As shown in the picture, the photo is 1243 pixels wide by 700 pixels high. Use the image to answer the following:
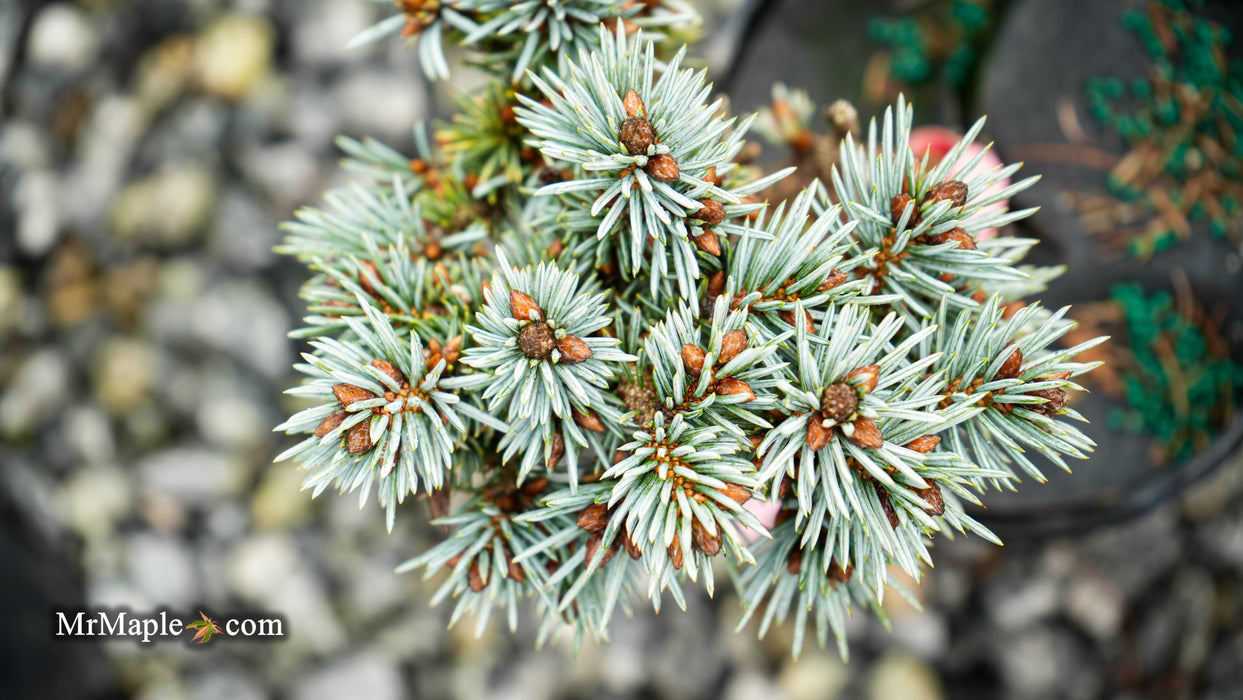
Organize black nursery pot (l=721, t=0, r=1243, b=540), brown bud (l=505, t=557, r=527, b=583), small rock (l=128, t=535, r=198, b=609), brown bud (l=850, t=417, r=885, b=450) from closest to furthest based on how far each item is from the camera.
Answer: brown bud (l=850, t=417, r=885, b=450) < brown bud (l=505, t=557, r=527, b=583) < black nursery pot (l=721, t=0, r=1243, b=540) < small rock (l=128, t=535, r=198, b=609)

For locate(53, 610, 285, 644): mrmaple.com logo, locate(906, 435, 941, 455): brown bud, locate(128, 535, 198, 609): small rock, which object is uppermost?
locate(906, 435, 941, 455): brown bud

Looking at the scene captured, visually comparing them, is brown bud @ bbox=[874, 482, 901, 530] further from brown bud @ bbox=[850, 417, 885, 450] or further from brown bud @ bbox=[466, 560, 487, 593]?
brown bud @ bbox=[466, 560, 487, 593]

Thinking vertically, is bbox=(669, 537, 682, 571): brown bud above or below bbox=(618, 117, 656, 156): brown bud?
below

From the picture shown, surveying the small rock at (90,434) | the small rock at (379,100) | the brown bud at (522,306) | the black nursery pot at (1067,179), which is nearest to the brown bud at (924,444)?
the brown bud at (522,306)

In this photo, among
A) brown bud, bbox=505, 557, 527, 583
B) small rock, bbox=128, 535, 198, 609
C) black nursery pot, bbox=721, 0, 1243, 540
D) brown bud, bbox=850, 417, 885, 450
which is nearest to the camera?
brown bud, bbox=850, 417, 885, 450

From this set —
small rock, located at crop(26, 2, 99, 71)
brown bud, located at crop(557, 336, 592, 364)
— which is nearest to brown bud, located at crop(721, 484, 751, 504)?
brown bud, located at crop(557, 336, 592, 364)

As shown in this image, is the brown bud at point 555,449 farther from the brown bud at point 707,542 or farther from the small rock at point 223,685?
the small rock at point 223,685

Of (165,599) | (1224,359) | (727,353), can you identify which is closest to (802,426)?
(727,353)

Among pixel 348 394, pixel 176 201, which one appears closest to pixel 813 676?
pixel 348 394

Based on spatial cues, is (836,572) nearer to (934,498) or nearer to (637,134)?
(934,498)
